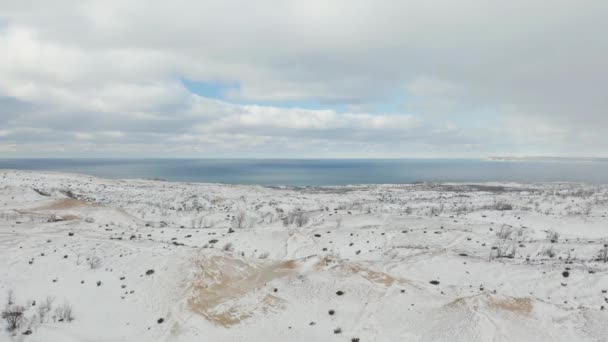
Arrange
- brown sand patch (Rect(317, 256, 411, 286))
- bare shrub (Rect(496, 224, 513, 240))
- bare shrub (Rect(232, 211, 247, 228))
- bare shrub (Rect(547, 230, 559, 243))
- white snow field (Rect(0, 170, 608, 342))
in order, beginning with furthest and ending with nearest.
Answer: bare shrub (Rect(232, 211, 247, 228))
bare shrub (Rect(496, 224, 513, 240))
bare shrub (Rect(547, 230, 559, 243))
brown sand patch (Rect(317, 256, 411, 286))
white snow field (Rect(0, 170, 608, 342))

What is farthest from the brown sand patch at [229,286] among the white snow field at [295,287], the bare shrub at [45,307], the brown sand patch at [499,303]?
the brown sand patch at [499,303]

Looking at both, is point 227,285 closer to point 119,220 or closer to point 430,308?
point 430,308

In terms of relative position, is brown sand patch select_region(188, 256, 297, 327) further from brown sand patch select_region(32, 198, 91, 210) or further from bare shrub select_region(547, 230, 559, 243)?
brown sand patch select_region(32, 198, 91, 210)

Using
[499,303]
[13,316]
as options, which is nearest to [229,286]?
[13,316]

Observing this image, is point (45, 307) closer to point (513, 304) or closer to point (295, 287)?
point (295, 287)

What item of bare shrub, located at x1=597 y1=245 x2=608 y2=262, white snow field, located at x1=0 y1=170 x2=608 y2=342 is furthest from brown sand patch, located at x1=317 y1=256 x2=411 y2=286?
bare shrub, located at x1=597 y1=245 x2=608 y2=262
